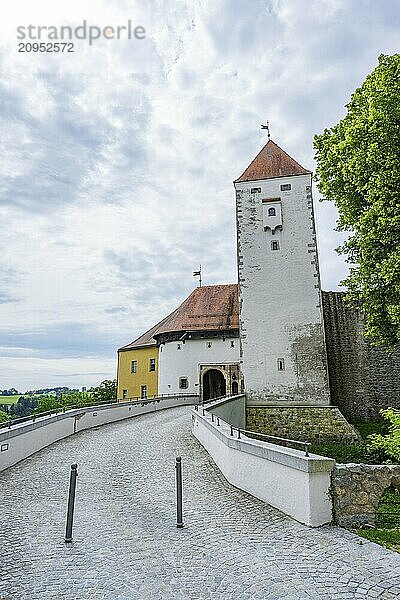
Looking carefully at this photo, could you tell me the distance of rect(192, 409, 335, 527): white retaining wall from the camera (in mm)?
5754

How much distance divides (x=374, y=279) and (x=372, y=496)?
298 inches

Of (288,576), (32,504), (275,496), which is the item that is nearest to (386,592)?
(288,576)

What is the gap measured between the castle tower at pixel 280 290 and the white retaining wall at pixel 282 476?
14120mm

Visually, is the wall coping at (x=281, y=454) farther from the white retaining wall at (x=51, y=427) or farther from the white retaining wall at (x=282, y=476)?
the white retaining wall at (x=51, y=427)

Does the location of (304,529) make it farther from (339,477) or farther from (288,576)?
(288,576)

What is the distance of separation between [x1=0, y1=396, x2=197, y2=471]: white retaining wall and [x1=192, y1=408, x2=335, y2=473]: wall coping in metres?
4.31

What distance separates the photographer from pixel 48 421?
43.0 feet

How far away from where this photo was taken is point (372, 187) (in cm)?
1170

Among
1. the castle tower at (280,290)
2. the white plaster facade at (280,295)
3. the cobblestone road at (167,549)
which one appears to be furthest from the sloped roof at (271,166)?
the cobblestone road at (167,549)

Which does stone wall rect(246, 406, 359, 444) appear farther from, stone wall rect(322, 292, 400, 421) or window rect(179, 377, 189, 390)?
window rect(179, 377, 189, 390)

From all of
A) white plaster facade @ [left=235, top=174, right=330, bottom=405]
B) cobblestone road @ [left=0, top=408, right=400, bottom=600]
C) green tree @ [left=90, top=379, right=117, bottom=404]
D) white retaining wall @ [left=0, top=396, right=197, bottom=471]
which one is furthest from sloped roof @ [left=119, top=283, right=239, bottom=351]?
cobblestone road @ [left=0, top=408, right=400, bottom=600]

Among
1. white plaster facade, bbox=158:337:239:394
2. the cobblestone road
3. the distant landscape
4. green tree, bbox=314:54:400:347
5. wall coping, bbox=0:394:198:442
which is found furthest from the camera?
the distant landscape

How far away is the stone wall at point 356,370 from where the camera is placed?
24516 millimetres

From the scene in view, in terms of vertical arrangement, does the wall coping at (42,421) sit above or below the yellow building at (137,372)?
below
